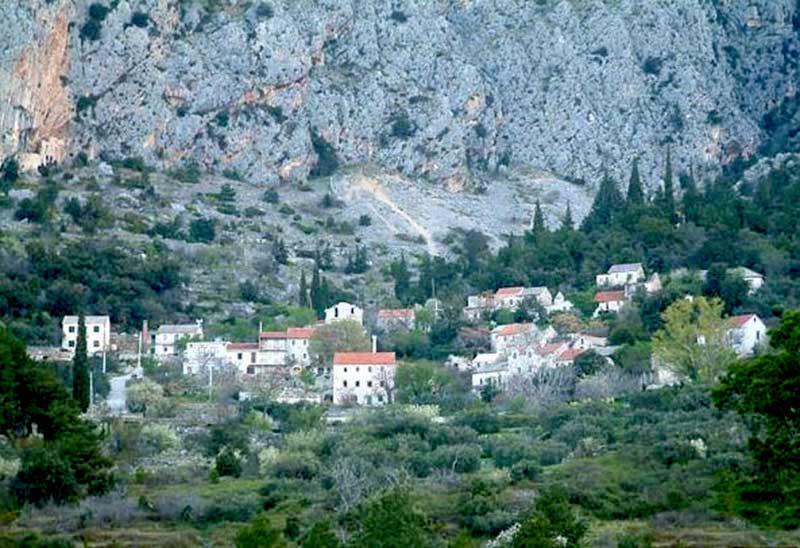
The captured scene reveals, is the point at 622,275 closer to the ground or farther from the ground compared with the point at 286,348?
farther from the ground

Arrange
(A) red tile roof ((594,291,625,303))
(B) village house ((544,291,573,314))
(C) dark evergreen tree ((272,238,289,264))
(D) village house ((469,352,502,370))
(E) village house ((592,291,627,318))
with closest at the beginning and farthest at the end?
(D) village house ((469,352,502,370)), (E) village house ((592,291,627,318)), (A) red tile roof ((594,291,625,303)), (B) village house ((544,291,573,314)), (C) dark evergreen tree ((272,238,289,264))

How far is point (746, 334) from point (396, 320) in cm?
1922

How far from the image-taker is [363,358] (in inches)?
3177

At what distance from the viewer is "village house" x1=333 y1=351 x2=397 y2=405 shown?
258ft

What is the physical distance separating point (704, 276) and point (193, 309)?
23049mm

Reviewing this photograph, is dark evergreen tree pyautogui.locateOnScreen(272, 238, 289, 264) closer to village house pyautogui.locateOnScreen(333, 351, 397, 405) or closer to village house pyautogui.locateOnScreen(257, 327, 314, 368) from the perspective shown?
village house pyautogui.locateOnScreen(257, 327, 314, 368)

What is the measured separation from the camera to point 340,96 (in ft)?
378

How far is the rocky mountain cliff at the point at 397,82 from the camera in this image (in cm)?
10819

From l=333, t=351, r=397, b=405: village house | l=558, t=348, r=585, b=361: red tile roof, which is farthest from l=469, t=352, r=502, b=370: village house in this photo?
l=333, t=351, r=397, b=405: village house

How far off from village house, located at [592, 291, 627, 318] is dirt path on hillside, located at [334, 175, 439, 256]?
2099cm

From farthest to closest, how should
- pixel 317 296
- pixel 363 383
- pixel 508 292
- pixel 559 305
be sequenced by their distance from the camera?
pixel 317 296 < pixel 508 292 < pixel 559 305 < pixel 363 383


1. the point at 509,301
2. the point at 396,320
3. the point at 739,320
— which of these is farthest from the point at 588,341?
the point at 396,320

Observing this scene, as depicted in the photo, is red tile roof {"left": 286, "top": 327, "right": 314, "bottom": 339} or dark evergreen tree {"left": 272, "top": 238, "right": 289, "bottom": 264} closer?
red tile roof {"left": 286, "top": 327, "right": 314, "bottom": 339}

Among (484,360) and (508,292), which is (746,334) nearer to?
(484,360)
